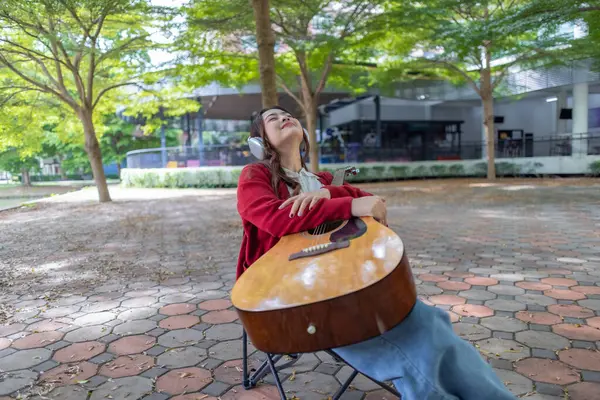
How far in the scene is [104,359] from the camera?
2.71m

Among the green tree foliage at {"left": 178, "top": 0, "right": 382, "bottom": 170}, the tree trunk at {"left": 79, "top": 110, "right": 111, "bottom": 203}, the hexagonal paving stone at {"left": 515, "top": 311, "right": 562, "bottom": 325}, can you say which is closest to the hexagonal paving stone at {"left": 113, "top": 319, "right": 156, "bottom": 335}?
the hexagonal paving stone at {"left": 515, "top": 311, "right": 562, "bottom": 325}

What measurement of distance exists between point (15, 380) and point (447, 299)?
3041 mm

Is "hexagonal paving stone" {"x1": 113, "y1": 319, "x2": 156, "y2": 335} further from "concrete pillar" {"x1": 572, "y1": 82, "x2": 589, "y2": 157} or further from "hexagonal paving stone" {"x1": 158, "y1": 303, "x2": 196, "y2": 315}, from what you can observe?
"concrete pillar" {"x1": 572, "y1": 82, "x2": 589, "y2": 157}

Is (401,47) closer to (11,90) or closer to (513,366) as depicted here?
(11,90)

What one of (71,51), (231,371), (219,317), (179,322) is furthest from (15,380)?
(71,51)

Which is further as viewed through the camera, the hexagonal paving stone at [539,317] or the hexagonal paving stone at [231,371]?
the hexagonal paving stone at [539,317]

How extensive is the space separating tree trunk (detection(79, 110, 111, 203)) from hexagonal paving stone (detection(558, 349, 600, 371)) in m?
13.3

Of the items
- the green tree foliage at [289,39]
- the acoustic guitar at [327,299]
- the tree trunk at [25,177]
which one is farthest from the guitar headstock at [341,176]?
the tree trunk at [25,177]

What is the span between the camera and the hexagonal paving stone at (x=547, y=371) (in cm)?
227

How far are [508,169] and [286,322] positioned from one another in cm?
2233

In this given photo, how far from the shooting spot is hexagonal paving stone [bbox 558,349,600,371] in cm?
240

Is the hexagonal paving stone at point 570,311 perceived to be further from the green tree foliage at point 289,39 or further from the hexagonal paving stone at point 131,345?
the green tree foliage at point 289,39

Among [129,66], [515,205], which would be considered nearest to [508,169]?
[515,205]

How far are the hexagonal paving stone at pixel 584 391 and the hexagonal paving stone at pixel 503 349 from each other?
14.0 inches
